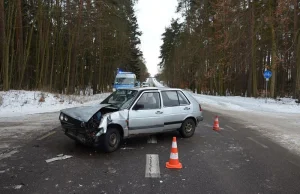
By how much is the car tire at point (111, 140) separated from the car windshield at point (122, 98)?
0.72 meters

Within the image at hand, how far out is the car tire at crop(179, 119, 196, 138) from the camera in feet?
28.1

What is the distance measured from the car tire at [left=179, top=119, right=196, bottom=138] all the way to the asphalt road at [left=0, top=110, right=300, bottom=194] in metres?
0.58

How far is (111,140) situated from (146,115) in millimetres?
1234

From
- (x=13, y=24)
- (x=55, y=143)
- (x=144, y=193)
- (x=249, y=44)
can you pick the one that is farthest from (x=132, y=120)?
(x=249, y=44)

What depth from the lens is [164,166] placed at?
5.68 m

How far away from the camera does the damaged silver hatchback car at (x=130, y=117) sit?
A: 6461 mm

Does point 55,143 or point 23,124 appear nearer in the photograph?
point 55,143

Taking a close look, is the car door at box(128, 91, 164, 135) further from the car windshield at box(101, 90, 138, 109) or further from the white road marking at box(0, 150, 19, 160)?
the white road marking at box(0, 150, 19, 160)

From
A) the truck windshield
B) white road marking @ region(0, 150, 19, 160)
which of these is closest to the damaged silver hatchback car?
white road marking @ region(0, 150, 19, 160)

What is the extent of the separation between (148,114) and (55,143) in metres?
2.64

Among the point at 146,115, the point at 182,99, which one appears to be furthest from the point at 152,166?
the point at 182,99

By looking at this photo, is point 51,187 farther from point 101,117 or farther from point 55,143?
point 55,143

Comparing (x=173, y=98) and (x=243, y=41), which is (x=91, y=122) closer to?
(x=173, y=98)

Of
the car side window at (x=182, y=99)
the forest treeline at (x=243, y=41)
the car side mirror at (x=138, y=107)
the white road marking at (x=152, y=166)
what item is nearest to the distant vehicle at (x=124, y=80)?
the forest treeline at (x=243, y=41)
